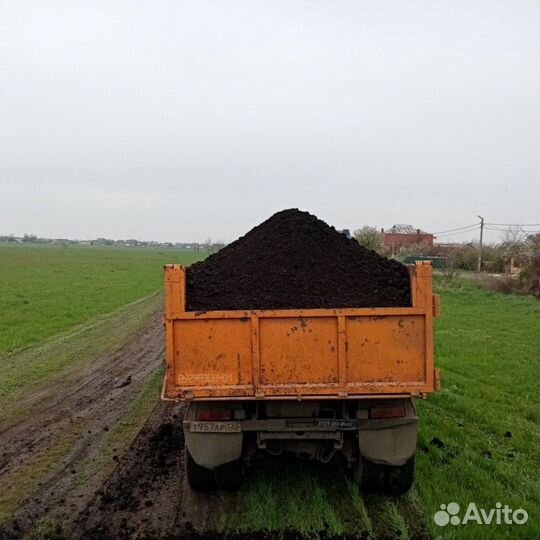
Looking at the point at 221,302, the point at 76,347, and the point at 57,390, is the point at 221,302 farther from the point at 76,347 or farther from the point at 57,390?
the point at 76,347

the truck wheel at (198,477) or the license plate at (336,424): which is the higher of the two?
the license plate at (336,424)

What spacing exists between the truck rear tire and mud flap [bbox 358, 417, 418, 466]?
0.22ft

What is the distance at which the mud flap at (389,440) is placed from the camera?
15.6ft

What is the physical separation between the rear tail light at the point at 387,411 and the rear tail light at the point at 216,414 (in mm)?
1203

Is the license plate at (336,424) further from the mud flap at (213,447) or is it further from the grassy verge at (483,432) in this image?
the grassy verge at (483,432)

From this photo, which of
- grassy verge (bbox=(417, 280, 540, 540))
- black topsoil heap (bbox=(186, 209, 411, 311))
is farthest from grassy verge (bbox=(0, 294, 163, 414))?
grassy verge (bbox=(417, 280, 540, 540))

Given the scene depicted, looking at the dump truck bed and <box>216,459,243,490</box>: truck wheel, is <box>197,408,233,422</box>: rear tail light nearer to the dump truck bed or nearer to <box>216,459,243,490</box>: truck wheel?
the dump truck bed

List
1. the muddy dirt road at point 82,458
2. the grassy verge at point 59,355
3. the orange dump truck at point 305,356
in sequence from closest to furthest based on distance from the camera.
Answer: the orange dump truck at point 305,356 < the muddy dirt road at point 82,458 < the grassy verge at point 59,355

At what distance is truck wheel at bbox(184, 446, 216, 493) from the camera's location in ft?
16.1

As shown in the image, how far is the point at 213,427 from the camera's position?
4.78 meters

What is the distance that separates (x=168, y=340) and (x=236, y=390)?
26.9 inches

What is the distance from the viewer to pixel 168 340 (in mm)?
4586

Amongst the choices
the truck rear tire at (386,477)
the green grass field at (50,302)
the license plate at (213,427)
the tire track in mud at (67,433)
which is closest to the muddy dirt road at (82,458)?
the tire track in mud at (67,433)

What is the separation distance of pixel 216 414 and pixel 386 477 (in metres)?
1.58
